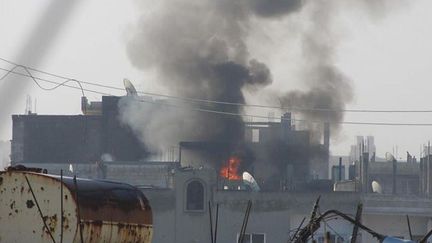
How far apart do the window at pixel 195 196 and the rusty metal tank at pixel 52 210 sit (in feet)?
95.0

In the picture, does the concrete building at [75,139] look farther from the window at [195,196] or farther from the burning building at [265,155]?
the window at [195,196]

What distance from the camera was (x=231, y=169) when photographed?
6506 cm

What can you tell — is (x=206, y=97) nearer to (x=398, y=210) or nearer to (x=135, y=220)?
(x=398, y=210)

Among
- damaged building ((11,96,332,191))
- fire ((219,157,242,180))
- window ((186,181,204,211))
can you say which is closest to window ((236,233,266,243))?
window ((186,181,204,211))

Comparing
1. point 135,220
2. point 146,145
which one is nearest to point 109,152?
point 146,145

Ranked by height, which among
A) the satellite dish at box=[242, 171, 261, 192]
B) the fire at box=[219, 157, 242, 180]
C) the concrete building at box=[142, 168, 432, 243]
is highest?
the fire at box=[219, 157, 242, 180]

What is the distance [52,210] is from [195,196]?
30191 mm

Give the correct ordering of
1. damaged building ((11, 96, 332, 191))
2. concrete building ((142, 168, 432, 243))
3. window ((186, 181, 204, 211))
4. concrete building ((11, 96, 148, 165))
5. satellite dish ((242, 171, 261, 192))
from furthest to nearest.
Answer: concrete building ((11, 96, 148, 165)) < damaged building ((11, 96, 332, 191)) < satellite dish ((242, 171, 261, 192)) < window ((186, 181, 204, 211)) < concrete building ((142, 168, 432, 243))

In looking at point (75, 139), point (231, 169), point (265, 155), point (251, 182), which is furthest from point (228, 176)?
point (75, 139)

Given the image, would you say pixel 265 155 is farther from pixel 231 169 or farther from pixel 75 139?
pixel 75 139

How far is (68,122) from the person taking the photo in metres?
75.4

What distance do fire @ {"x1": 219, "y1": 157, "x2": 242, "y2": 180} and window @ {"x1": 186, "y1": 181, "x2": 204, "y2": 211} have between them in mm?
16684

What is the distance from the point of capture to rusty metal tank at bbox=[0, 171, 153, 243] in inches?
594

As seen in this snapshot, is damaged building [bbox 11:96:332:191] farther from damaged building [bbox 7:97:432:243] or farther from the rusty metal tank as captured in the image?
the rusty metal tank
